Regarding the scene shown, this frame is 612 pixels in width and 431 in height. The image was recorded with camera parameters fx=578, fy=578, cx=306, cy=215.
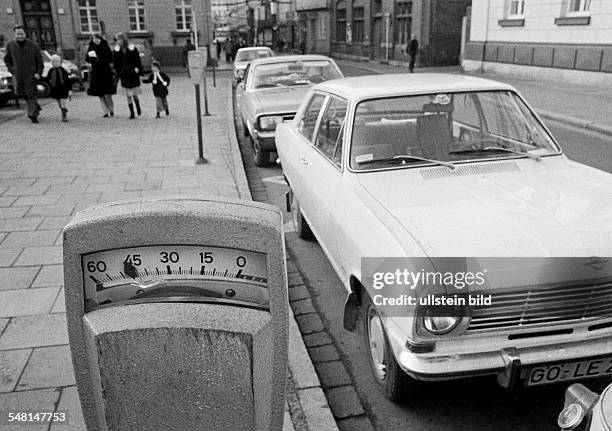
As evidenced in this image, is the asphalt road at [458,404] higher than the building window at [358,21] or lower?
lower

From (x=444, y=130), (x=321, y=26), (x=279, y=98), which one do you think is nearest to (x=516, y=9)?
(x=279, y=98)

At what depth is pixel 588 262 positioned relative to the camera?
107 inches

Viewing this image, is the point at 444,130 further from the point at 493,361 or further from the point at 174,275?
the point at 174,275

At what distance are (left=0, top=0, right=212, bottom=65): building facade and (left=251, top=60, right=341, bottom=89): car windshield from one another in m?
23.7

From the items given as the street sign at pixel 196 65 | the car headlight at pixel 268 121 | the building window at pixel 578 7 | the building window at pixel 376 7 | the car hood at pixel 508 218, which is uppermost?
the building window at pixel 376 7

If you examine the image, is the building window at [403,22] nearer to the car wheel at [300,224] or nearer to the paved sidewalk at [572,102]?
the paved sidewalk at [572,102]

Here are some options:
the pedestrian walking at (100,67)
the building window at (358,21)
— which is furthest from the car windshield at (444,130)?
the building window at (358,21)

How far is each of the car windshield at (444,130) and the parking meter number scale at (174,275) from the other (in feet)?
7.07

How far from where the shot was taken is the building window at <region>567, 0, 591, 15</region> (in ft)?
60.3

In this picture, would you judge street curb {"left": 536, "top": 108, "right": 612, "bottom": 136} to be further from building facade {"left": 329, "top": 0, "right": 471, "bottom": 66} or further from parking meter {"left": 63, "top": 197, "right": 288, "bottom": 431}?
building facade {"left": 329, "top": 0, "right": 471, "bottom": 66}

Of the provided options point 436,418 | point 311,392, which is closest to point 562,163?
point 436,418

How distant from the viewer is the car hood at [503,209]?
279 centimetres

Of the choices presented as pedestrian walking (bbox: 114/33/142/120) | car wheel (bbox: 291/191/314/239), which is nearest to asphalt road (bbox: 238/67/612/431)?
car wheel (bbox: 291/191/314/239)

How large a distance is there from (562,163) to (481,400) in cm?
184
